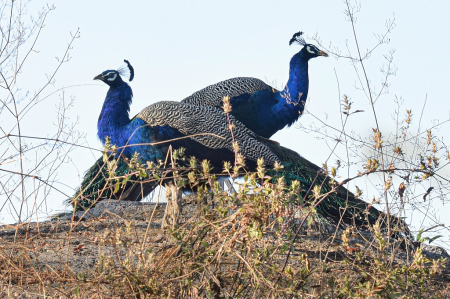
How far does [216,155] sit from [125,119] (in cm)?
101

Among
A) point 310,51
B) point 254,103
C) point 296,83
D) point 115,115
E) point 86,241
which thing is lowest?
point 86,241

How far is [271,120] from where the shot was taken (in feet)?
20.7

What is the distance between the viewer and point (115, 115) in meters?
6.00

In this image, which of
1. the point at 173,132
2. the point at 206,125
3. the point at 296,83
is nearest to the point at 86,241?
the point at 173,132

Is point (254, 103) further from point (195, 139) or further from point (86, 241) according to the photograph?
point (86, 241)

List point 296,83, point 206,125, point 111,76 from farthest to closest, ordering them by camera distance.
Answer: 1. point 296,83
2. point 111,76
3. point 206,125

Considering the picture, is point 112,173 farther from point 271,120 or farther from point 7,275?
point 271,120

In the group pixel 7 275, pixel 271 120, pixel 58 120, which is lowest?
pixel 7 275

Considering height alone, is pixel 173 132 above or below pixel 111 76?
below

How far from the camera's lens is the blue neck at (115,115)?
590 centimetres

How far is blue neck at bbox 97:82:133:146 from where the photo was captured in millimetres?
5898

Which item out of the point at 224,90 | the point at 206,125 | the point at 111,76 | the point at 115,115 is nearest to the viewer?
the point at 206,125

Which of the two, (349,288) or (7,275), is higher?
(349,288)

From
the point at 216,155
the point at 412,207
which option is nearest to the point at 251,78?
the point at 216,155
